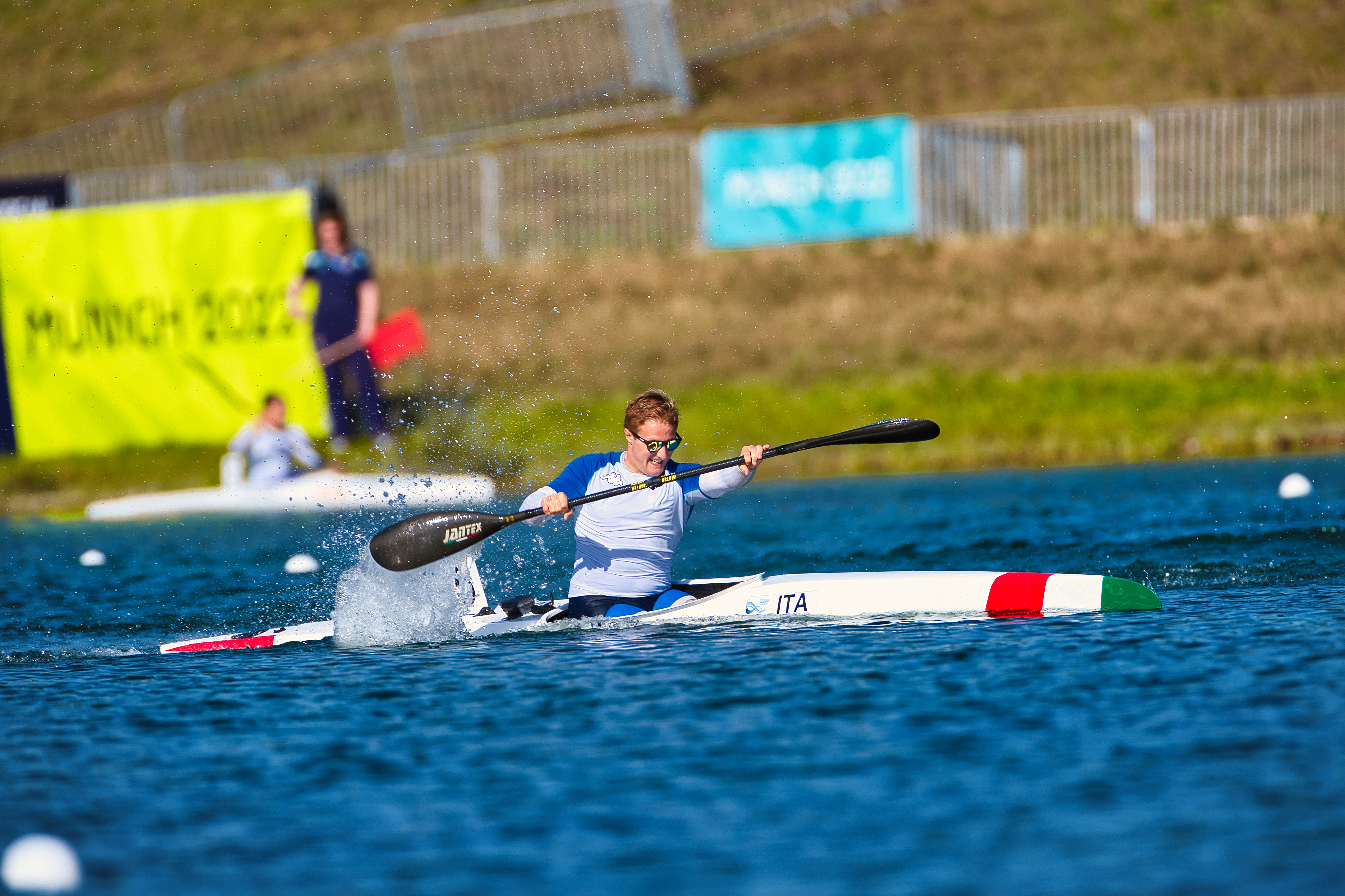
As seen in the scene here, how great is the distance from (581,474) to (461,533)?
3.27ft

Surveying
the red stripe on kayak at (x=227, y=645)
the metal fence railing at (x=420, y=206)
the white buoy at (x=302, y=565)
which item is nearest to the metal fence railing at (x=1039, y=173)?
the metal fence railing at (x=420, y=206)

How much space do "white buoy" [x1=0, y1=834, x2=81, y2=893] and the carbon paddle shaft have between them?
4486mm

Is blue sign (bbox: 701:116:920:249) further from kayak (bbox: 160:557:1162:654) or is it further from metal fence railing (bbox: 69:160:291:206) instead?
kayak (bbox: 160:557:1162:654)

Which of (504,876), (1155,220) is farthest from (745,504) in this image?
(504,876)

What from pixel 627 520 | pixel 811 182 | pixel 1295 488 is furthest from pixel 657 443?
pixel 811 182

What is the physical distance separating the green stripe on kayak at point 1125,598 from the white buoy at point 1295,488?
5454 millimetres

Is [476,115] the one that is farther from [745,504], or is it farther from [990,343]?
[745,504]

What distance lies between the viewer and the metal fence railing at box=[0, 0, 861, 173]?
27.5 meters

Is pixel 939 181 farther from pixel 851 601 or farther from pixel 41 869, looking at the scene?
pixel 41 869

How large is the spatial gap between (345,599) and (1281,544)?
6.72m

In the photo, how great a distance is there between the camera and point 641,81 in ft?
94.6

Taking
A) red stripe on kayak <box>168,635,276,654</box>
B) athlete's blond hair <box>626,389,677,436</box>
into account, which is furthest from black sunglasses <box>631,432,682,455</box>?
red stripe on kayak <box>168,635,276,654</box>

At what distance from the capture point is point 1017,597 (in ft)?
31.7

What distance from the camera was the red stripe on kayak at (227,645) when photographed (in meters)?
10.0
